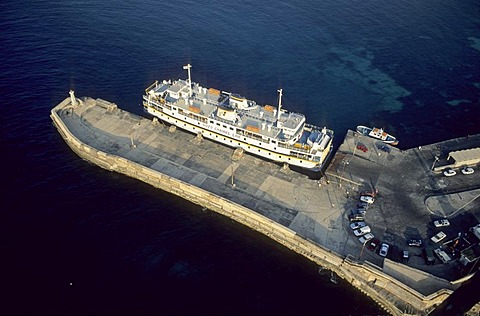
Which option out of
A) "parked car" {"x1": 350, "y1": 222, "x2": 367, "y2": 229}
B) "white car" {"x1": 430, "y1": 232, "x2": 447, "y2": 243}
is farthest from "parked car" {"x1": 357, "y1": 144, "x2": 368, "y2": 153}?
"white car" {"x1": 430, "y1": 232, "x2": 447, "y2": 243}

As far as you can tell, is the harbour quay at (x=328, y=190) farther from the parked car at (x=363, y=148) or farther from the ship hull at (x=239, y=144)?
the ship hull at (x=239, y=144)

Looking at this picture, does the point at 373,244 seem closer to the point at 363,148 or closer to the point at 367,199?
the point at 367,199

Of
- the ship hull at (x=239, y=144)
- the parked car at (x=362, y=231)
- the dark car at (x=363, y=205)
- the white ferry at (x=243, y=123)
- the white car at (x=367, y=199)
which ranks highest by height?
the white ferry at (x=243, y=123)

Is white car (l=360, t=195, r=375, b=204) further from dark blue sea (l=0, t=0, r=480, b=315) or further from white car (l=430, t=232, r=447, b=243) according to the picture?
dark blue sea (l=0, t=0, r=480, b=315)

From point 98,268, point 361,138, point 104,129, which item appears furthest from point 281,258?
point 104,129

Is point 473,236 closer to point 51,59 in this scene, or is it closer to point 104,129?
point 104,129

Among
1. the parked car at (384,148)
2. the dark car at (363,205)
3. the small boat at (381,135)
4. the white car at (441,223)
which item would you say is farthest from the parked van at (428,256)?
the small boat at (381,135)
